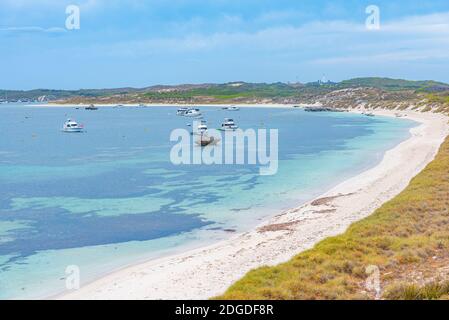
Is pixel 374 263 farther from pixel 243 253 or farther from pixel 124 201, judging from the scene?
pixel 124 201

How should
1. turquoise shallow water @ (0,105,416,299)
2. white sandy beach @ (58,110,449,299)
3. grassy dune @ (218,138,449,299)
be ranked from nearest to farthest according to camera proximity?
1. grassy dune @ (218,138,449,299)
2. white sandy beach @ (58,110,449,299)
3. turquoise shallow water @ (0,105,416,299)

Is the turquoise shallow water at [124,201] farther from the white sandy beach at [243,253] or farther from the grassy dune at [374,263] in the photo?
the grassy dune at [374,263]

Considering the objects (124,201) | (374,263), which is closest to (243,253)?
(374,263)

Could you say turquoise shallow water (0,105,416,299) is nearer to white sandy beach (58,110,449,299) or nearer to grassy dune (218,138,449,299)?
white sandy beach (58,110,449,299)

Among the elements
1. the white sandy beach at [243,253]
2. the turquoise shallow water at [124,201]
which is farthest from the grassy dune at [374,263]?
the turquoise shallow water at [124,201]

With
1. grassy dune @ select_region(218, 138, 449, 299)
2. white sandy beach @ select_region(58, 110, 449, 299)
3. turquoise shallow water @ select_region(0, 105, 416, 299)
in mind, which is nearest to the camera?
grassy dune @ select_region(218, 138, 449, 299)

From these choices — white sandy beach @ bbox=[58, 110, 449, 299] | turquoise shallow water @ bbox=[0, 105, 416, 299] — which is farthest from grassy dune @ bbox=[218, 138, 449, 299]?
turquoise shallow water @ bbox=[0, 105, 416, 299]

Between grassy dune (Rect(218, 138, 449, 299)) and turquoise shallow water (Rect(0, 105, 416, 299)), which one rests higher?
grassy dune (Rect(218, 138, 449, 299))
